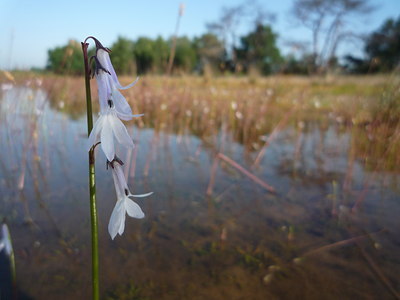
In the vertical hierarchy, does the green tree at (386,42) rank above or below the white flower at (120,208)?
above

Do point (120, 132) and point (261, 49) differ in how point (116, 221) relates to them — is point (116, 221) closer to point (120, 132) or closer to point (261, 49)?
point (120, 132)

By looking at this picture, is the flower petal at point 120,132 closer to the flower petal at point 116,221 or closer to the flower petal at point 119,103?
the flower petal at point 119,103

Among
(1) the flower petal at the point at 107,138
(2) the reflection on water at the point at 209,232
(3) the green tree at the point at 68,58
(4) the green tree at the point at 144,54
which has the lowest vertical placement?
(2) the reflection on water at the point at 209,232

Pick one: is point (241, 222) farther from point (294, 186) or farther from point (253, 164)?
point (253, 164)

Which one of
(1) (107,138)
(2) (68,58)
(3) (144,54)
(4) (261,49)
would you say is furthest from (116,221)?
(4) (261,49)

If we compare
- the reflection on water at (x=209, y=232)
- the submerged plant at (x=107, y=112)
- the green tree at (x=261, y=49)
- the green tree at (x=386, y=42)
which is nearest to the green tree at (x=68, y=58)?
the reflection on water at (x=209, y=232)

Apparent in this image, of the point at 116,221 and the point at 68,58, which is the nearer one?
the point at 116,221
